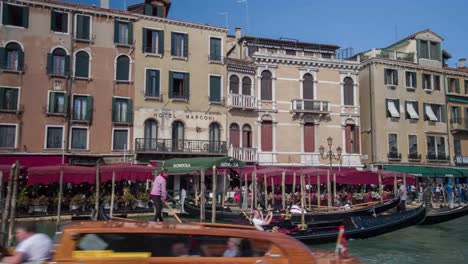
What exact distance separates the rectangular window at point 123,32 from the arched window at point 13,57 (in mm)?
4771

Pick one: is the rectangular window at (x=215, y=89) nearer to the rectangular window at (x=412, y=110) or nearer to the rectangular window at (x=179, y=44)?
the rectangular window at (x=179, y=44)

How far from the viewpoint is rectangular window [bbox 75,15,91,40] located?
23.6 meters

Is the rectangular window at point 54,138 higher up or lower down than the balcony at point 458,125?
lower down

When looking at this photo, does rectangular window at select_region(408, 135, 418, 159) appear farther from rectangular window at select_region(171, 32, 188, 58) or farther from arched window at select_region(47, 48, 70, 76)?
arched window at select_region(47, 48, 70, 76)

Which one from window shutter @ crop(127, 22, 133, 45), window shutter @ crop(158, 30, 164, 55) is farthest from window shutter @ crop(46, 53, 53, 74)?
window shutter @ crop(158, 30, 164, 55)

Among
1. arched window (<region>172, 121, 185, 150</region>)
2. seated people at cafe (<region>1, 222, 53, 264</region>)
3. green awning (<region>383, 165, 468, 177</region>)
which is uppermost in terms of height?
arched window (<region>172, 121, 185, 150</region>)

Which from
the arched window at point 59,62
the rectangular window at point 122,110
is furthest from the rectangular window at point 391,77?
the arched window at point 59,62

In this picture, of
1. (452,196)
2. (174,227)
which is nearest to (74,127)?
(174,227)

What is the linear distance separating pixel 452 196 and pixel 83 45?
2250cm

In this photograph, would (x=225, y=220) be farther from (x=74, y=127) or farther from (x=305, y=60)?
(x=305, y=60)

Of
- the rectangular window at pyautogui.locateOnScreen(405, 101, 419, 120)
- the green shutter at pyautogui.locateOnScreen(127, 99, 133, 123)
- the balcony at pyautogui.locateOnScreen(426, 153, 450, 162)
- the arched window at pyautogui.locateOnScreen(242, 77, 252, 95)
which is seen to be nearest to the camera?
the green shutter at pyautogui.locateOnScreen(127, 99, 133, 123)

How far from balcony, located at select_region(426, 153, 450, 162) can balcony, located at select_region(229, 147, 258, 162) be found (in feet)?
42.9

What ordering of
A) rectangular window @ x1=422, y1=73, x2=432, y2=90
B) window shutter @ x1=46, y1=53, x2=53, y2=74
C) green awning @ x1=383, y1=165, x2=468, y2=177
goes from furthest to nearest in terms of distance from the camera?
rectangular window @ x1=422, y1=73, x2=432, y2=90, green awning @ x1=383, y1=165, x2=468, y2=177, window shutter @ x1=46, y1=53, x2=53, y2=74

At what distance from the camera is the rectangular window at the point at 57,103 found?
22828 mm
